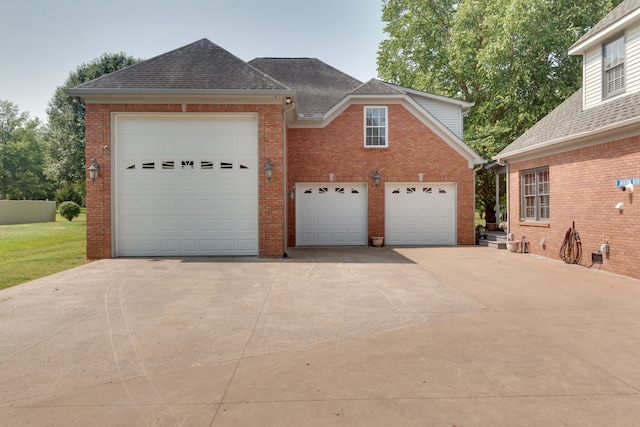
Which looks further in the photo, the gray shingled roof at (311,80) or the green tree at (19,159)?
the green tree at (19,159)

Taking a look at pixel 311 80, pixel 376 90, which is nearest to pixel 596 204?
pixel 376 90

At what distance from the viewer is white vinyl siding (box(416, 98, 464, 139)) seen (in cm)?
1858

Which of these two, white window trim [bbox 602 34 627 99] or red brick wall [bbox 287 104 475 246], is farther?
red brick wall [bbox 287 104 475 246]

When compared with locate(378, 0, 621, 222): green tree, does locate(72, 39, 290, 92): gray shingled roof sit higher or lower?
lower

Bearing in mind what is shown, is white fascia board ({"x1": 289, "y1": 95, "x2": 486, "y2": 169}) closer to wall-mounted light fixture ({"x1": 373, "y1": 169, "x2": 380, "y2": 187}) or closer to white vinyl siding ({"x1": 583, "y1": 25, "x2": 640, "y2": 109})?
wall-mounted light fixture ({"x1": 373, "y1": 169, "x2": 380, "y2": 187})

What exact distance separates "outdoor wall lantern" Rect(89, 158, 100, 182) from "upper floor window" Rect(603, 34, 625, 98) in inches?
553

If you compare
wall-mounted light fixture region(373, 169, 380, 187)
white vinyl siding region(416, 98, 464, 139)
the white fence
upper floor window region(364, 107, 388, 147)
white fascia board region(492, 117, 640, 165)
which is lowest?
the white fence

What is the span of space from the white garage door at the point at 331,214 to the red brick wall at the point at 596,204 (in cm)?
606

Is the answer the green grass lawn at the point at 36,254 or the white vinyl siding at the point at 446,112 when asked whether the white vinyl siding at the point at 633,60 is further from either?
the green grass lawn at the point at 36,254

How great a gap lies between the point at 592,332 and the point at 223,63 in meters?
11.7

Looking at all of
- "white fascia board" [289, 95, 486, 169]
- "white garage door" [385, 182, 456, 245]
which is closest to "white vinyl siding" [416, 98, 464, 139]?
"white fascia board" [289, 95, 486, 169]

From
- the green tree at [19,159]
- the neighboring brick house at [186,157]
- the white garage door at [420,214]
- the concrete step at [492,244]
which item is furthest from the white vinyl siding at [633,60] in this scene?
the green tree at [19,159]

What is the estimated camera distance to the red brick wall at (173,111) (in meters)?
11.6

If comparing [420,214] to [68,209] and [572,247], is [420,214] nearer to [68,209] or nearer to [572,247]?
[572,247]
